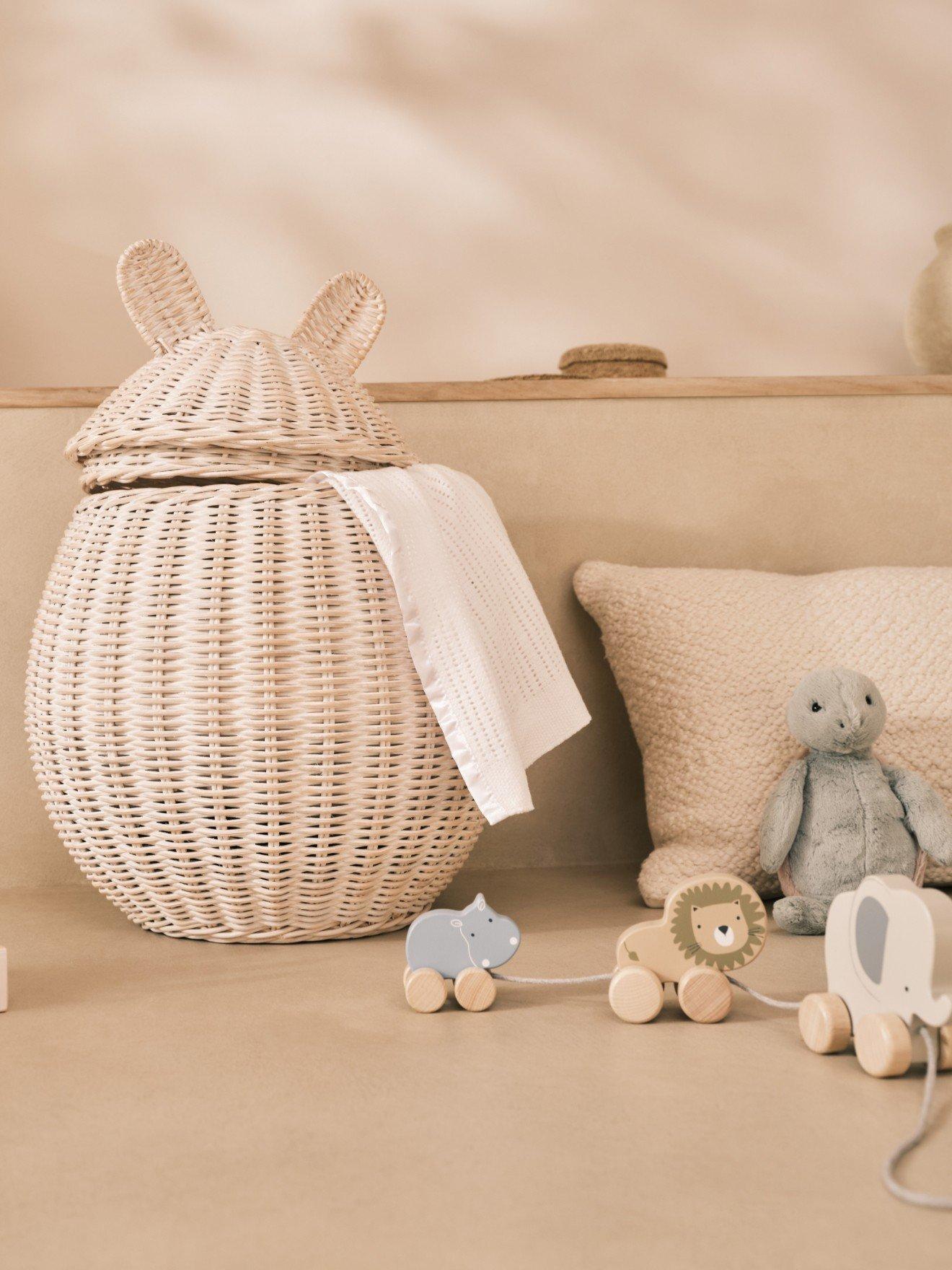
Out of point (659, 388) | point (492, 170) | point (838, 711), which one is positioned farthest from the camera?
point (492, 170)

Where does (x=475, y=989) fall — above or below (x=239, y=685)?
below

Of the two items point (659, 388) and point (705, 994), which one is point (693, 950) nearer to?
point (705, 994)

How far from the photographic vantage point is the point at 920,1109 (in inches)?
28.2

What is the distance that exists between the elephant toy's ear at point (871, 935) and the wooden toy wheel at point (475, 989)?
0.27 metres

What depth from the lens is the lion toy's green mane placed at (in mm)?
885

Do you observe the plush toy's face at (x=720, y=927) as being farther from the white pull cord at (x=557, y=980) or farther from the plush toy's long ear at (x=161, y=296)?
the plush toy's long ear at (x=161, y=296)

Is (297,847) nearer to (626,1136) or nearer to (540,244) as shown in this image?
(626,1136)

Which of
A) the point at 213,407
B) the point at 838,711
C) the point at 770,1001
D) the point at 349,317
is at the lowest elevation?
the point at 770,1001

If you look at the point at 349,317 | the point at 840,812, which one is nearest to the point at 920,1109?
the point at 840,812

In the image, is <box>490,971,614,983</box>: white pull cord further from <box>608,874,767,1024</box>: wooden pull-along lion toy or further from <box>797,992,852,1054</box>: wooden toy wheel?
<box>797,992,852,1054</box>: wooden toy wheel

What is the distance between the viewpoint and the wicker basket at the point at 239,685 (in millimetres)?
1047

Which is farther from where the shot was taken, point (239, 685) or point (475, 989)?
point (239, 685)

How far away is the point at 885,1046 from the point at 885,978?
1.7 inches

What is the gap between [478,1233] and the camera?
57cm
